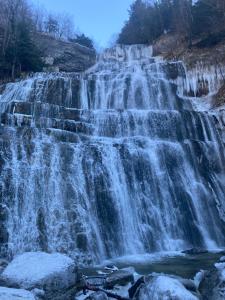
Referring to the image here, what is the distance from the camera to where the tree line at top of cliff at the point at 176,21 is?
3859 centimetres

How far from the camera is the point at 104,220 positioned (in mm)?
18172

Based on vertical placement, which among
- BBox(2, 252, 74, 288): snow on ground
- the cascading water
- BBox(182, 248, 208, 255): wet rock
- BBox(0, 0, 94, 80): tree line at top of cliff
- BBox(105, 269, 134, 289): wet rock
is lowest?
BBox(105, 269, 134, 289): wet rock

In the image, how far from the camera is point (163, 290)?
8312 mm

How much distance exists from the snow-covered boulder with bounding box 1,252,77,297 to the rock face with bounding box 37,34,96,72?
33.8 metres

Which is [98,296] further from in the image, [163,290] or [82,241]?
[82,241]

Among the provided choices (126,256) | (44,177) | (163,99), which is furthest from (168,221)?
(163,99)

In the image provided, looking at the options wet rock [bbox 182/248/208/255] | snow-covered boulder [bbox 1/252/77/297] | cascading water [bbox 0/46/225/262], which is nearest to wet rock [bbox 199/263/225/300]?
snow-covered boulder [bbox 1/252/77/297]

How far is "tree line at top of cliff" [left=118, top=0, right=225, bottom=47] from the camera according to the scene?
127 ft

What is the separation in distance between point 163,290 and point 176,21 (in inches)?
1554

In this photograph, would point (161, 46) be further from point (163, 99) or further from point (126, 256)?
point (126, 256)

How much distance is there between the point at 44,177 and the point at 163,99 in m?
14.3

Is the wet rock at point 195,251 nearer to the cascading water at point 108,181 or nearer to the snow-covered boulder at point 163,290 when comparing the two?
the cascading water at point 108,181

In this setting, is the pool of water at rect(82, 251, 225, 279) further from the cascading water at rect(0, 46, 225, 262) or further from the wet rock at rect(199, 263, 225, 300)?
the wet rock at rect(199, 263, 225, 300)

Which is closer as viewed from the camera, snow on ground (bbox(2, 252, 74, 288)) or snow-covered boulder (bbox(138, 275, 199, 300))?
snow-covered boulder (bbox(138, 275, 199, 300))
